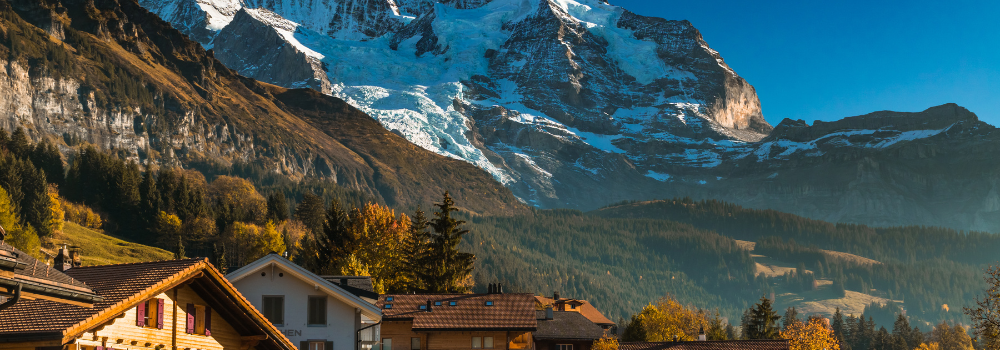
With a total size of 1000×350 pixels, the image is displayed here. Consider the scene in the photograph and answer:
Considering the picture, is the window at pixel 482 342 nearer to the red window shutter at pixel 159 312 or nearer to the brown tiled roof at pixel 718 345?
the brown tiled roof at pixel 718 345

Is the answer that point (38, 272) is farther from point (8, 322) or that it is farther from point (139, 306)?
point (139, 306)

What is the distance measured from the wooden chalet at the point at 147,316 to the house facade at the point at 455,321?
3612 cm

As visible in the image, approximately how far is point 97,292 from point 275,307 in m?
29.0

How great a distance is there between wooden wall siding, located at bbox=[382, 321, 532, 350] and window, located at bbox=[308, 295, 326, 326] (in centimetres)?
1205

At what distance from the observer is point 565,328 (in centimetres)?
7788

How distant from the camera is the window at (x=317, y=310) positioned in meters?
43.3

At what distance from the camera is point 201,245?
142625 mm

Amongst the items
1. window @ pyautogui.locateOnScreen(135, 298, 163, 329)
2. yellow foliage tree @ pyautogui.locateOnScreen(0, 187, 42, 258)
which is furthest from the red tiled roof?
yellow foliage tree @ pyautogui.locateOnScreen(0, 187, 42, 258)

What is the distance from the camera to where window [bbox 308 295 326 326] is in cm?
4328

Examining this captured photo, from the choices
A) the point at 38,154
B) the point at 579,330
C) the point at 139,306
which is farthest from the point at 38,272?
the point at 38,154

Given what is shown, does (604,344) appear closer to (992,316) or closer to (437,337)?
(437,337)

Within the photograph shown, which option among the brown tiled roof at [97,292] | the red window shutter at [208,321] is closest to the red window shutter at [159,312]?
the brown tiled roof at [97,292]

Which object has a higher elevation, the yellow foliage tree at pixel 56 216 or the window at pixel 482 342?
the yellow foliage tree at pixel 56 216

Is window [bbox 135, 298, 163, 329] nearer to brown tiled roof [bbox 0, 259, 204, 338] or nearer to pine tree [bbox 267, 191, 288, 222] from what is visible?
brown tiled roof [bbox 0, 259, 204, 338]
